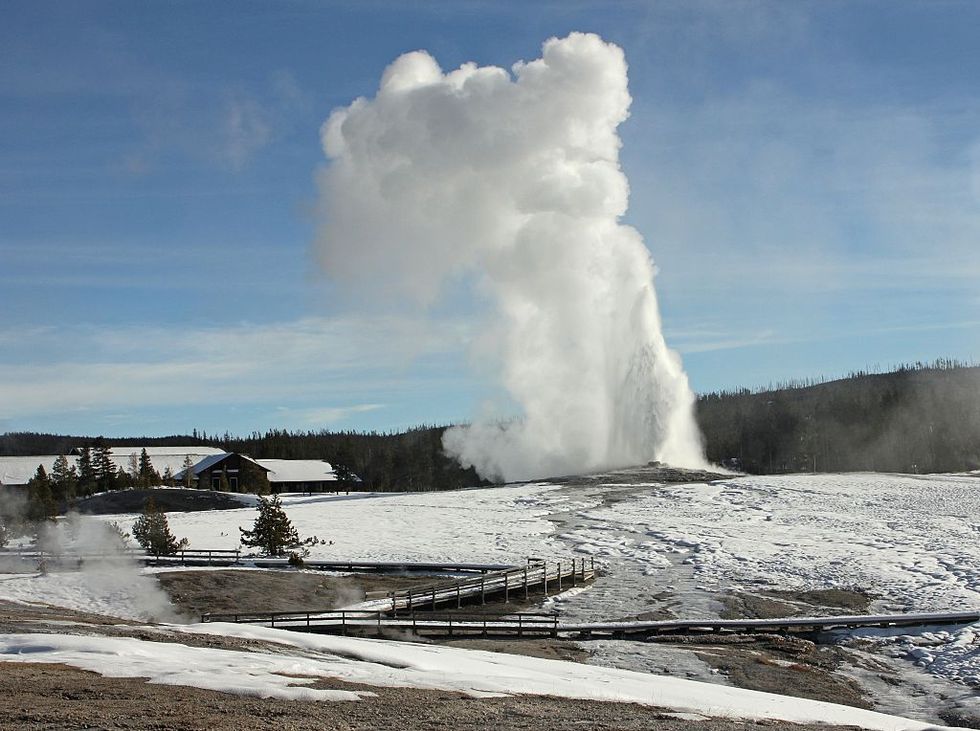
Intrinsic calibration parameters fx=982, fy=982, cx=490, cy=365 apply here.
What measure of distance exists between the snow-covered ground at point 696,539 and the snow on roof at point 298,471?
24356mm

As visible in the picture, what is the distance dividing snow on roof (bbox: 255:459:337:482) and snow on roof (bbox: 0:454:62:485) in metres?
22.4

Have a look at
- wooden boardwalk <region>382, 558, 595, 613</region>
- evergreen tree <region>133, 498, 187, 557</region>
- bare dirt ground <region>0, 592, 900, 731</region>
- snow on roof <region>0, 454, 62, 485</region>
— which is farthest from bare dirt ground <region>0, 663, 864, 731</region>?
snow on roof <region>0, 454, 62, 485</region>

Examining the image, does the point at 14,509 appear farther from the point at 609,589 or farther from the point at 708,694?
the point at 708,694

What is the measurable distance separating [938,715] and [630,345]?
239 ft

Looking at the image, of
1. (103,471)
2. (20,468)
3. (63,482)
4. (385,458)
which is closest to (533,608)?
(63,482)

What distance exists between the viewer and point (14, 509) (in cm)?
6794

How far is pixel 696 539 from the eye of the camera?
51.2 m

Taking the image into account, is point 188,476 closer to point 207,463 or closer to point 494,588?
point 207,463

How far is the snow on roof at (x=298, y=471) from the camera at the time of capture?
361 feet

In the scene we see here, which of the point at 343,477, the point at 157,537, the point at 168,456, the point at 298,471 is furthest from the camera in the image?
the point at 343,477

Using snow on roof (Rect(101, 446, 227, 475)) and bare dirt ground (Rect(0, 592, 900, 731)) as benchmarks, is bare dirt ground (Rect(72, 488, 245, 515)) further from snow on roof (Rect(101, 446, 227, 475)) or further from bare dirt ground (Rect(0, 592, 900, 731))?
bare dirt ground (Rect(0, 592, 900, 731))

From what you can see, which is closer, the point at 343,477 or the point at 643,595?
the point at 643,595

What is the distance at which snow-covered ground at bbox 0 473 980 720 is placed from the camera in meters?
35.0

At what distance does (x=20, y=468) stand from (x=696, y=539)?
75.4 metres
